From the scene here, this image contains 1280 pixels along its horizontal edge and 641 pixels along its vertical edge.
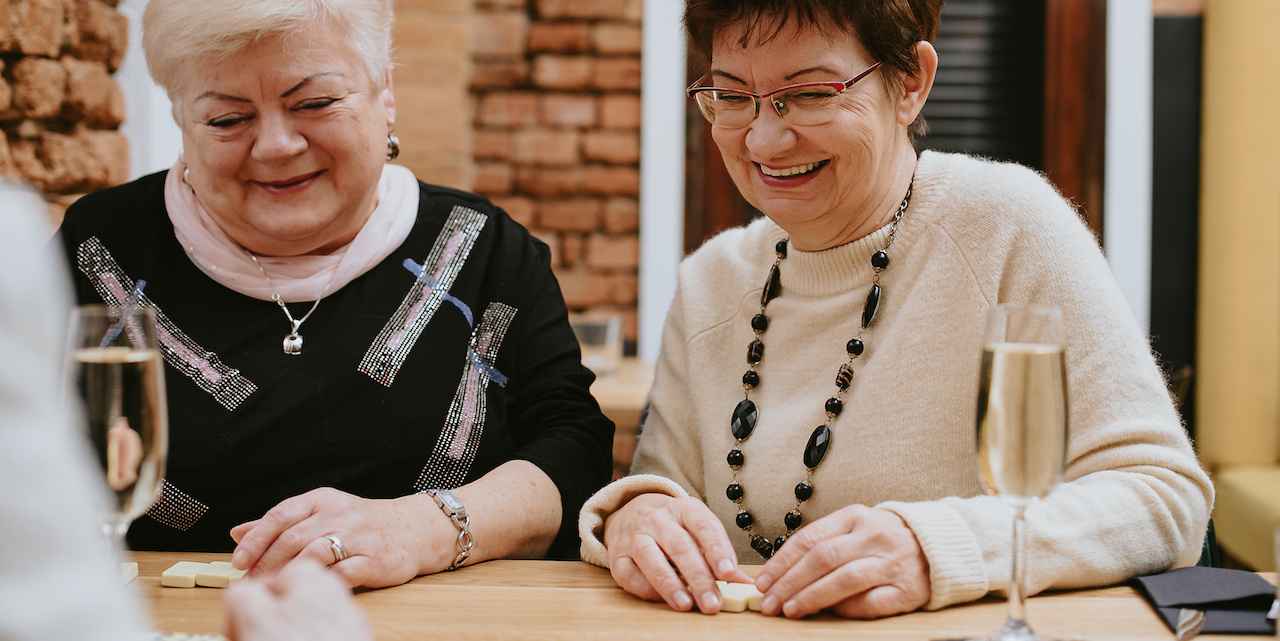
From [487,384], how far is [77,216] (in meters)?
0.65

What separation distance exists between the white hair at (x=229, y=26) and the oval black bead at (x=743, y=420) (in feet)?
2.25

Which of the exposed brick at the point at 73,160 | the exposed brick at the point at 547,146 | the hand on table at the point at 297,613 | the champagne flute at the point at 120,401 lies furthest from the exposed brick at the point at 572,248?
the hand on table at the point at 297,613

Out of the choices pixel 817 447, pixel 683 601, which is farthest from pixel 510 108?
pixel 683 601

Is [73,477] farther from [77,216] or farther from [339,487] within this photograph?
[77,216]

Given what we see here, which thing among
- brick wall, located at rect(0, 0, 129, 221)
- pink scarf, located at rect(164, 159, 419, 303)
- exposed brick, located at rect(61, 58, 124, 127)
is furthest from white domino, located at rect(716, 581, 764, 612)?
exposed brick, located at rect(61, 58, 124, 127)

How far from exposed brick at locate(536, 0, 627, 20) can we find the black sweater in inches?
79.5

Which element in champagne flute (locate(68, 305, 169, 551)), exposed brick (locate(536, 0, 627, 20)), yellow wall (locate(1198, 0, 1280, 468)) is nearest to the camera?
champagne flute (locate(68, 305, 169, 551))

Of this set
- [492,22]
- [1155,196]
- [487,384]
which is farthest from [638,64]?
[487,384]

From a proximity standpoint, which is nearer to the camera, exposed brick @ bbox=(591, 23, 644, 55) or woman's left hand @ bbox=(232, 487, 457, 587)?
woman's left hand @ bbox=(232, 487, 457, 587)

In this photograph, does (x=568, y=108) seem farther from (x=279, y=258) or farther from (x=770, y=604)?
(x=770, y=604)

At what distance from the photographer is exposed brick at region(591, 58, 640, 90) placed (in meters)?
3.44

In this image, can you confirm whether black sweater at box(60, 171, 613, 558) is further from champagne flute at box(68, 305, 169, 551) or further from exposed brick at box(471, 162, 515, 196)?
exposed brick at box(471, 162, 515, 196)

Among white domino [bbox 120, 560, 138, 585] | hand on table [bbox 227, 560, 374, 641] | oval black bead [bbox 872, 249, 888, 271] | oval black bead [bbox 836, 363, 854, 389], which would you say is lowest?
white domino [bbox 120, 560, 138, 585]

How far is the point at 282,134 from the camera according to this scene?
4.48ft
